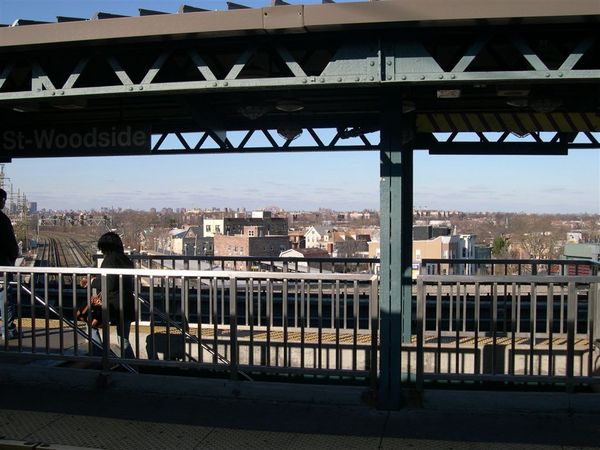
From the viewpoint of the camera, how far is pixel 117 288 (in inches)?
257

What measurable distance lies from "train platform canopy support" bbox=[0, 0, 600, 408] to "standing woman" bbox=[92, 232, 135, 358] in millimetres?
1192

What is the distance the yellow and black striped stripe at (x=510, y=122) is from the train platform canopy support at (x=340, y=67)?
0.04 metres

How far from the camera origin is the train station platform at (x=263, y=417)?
15.0 ft

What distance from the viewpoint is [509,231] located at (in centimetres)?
4019

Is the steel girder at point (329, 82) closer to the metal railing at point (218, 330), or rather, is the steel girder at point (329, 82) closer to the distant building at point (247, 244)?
the metal railing at point (218, 330)

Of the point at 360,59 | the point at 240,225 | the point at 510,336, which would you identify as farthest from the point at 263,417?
the point at 240,225

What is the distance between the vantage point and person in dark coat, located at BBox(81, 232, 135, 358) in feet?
20.6

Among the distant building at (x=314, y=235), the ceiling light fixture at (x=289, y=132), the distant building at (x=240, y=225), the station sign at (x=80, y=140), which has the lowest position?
the distant building at (x=314, y=235)

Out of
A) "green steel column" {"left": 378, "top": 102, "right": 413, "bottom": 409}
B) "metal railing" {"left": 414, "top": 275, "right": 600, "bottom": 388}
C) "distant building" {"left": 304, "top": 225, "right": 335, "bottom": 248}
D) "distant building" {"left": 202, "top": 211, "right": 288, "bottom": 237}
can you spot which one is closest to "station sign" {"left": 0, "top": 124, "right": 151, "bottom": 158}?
"green steel column" {"left": 378, "top": 102, "right": 413, "bottom": 409}

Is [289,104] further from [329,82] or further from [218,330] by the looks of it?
[218,330]

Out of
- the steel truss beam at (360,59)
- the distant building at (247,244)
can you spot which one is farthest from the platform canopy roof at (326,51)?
the distant building at (247,244)

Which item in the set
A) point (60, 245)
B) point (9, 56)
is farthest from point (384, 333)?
point (60, 245)

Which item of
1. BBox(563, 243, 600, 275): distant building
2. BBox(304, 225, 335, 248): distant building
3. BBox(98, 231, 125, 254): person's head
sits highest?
BBox(98, 231, 125, 254): person's head

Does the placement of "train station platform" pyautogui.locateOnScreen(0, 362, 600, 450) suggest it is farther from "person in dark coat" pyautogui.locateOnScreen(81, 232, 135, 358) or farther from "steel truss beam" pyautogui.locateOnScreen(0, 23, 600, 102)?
"steel truss beam" pyautogui.locateOnScreen(0, 23, 600, 102)
